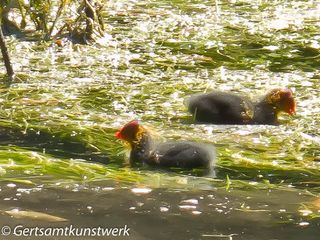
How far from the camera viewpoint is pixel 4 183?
4402 mm

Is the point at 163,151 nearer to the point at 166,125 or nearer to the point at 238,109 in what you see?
the point at 166,125

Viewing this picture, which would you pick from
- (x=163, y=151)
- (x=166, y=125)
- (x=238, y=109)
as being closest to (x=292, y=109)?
(x=238, y=109)

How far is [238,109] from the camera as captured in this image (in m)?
5.72

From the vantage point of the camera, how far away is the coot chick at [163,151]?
15.5 feet

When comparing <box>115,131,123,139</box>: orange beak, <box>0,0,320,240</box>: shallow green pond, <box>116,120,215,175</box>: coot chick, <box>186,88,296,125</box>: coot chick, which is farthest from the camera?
<box>186,88,296,125</box>: coot chick

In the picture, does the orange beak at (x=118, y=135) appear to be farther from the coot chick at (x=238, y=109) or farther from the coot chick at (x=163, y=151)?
the coot chick at (x=238, y=109)

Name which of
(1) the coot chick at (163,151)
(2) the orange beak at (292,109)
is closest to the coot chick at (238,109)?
(2) the orange beak at (292,109)

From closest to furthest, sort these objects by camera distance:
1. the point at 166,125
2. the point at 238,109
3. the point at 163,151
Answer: the point at 163,151 → the point at 166,125 → the point at 238,109

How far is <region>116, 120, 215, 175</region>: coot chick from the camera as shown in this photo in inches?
187

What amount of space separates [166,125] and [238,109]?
42cm

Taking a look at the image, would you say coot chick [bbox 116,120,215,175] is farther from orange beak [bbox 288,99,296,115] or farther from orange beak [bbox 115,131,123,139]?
orange beak [bbox 288,99,296,115]

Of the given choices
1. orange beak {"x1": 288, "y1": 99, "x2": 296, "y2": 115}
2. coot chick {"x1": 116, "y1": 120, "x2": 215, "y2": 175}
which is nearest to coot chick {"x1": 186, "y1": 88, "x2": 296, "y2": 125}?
orange beak {"x1": 288, "y1": 99, "x2": 296, "y2": 115}

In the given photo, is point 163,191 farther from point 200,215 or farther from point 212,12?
point 212,12

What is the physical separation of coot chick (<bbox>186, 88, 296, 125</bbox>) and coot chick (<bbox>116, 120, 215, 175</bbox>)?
703mm
